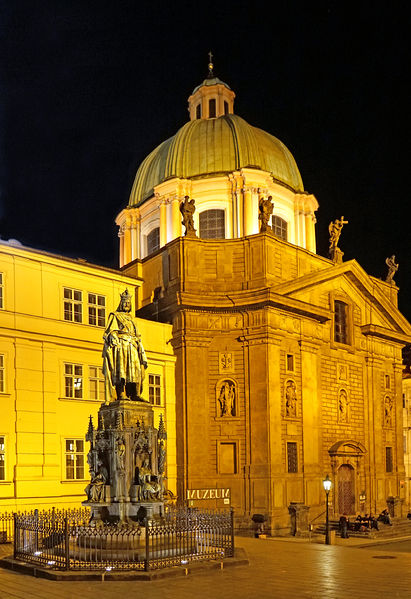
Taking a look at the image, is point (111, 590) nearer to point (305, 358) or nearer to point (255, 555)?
point (255, 555)

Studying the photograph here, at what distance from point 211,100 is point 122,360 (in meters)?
35.8

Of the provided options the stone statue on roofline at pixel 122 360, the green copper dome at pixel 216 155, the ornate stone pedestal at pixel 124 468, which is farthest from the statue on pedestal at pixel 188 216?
the ornate stone pedestal at pixel 124 468

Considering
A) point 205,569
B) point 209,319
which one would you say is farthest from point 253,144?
point 205,569

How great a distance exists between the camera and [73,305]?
3481 cm

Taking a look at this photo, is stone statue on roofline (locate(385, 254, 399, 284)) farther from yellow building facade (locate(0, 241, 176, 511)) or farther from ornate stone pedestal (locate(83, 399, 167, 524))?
ornate stone pedestal (locate(83, 399, 167, 524))

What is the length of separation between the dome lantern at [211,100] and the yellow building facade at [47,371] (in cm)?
2090

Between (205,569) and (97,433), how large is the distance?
4619 mm

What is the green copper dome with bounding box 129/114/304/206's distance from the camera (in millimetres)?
47625

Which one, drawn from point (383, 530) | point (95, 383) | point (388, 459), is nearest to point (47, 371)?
point (95, 383)

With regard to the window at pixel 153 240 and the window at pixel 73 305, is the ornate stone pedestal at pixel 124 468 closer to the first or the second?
the window at pixel 73 305

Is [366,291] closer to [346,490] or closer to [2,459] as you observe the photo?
[346,490]

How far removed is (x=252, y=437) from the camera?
3797 centimetres

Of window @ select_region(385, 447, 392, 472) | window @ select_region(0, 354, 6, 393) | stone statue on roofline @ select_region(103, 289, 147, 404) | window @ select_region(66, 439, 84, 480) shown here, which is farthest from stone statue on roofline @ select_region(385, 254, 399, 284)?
stone statue on roofline @ select_region(103, 289, 147, 404)

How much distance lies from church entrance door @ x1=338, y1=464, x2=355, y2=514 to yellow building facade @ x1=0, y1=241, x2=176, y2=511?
1612 centimetres
